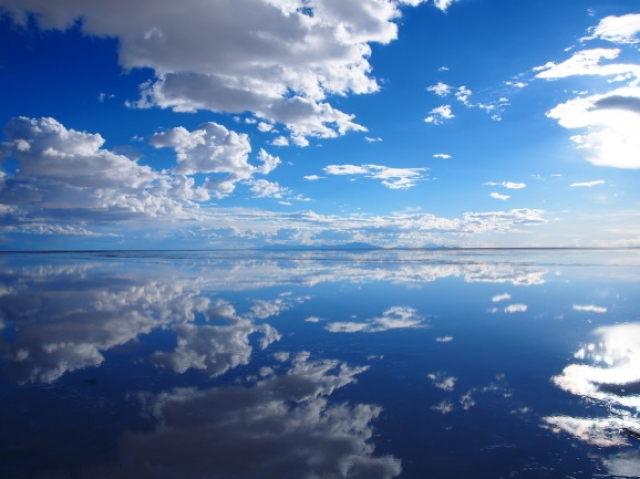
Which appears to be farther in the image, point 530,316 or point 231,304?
point 231,304

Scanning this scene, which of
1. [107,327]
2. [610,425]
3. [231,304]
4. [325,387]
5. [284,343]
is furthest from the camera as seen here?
[231,304]

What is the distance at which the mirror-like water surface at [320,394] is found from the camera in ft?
20.9

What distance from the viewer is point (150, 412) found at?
8.01 metres

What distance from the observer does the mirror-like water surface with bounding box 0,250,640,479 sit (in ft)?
20.9

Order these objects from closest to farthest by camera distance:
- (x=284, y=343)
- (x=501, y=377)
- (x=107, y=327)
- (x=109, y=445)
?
(x=109, y=445), (x=501, y=377), (x=284, y=343), (x=107, y=327)

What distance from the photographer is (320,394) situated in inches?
355

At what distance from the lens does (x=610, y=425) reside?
7477mm

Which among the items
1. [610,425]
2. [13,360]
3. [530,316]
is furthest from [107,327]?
[530,316]

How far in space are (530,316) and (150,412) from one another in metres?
15.2

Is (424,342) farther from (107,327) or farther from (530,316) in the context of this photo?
(107,327)

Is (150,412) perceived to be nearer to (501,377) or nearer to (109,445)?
(109,445)

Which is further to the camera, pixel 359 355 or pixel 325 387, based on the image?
pixel 359 355

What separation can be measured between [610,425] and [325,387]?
5.33 m

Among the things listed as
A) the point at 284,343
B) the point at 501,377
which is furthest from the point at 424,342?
the point at 284,343
